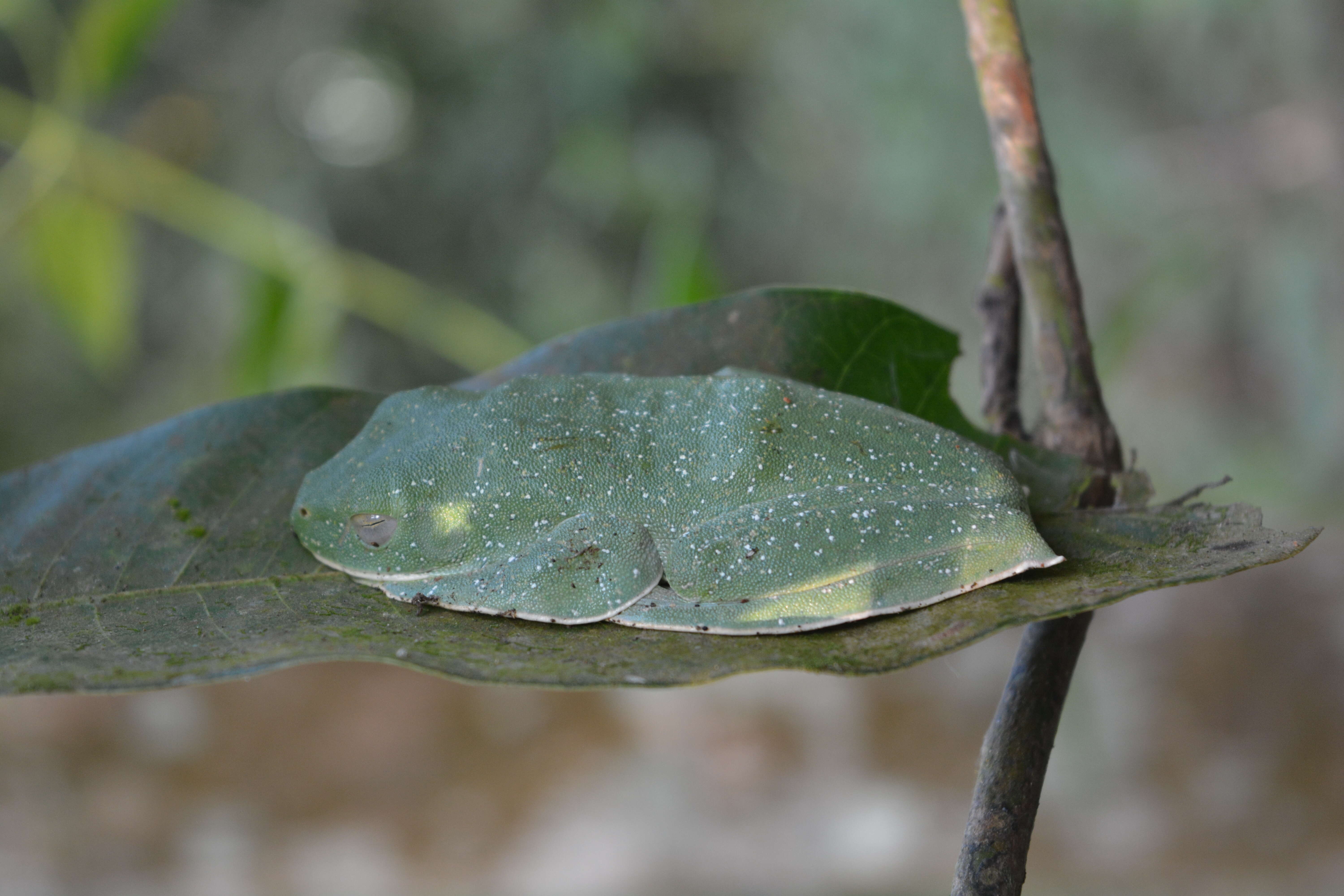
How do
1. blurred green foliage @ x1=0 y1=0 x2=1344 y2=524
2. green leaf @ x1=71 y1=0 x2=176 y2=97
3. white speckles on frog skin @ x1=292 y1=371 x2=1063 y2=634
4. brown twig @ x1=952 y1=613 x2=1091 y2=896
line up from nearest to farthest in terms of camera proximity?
brown twig @ x1=952 y1=613 x2=1091 y2=896
white speckles on frog skin @ x1=292 y1=371 x2=1063 y2=634
green leaf @ x1=71 y1=0 x2=176 y2=97
blurred green foliage @ x1=0 y1=0 x2=1344 y2=524

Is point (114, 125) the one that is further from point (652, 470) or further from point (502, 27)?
point (652, 470)

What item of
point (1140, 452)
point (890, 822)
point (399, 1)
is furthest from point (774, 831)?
point (399, 1)

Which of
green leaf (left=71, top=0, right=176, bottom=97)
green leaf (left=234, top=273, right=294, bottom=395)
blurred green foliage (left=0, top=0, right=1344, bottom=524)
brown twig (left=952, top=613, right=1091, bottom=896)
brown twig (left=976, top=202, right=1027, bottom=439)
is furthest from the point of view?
blurred green foliage (left=0, top=0, right=1344, bottom=524)

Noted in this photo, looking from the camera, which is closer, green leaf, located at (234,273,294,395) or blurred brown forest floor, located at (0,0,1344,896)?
green leaf, located at (234,273,294,395)

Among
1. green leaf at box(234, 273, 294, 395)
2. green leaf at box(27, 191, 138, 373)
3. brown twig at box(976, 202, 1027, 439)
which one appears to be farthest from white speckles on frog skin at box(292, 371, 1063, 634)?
green leaf at box(27, 191, 138, 373)

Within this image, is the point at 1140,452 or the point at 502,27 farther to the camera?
the point at 1140,452

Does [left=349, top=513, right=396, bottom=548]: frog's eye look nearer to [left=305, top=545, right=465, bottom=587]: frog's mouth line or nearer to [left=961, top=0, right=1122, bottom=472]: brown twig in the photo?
[left=305, top=545, right=465, bottom=587]: frog's mouth line
